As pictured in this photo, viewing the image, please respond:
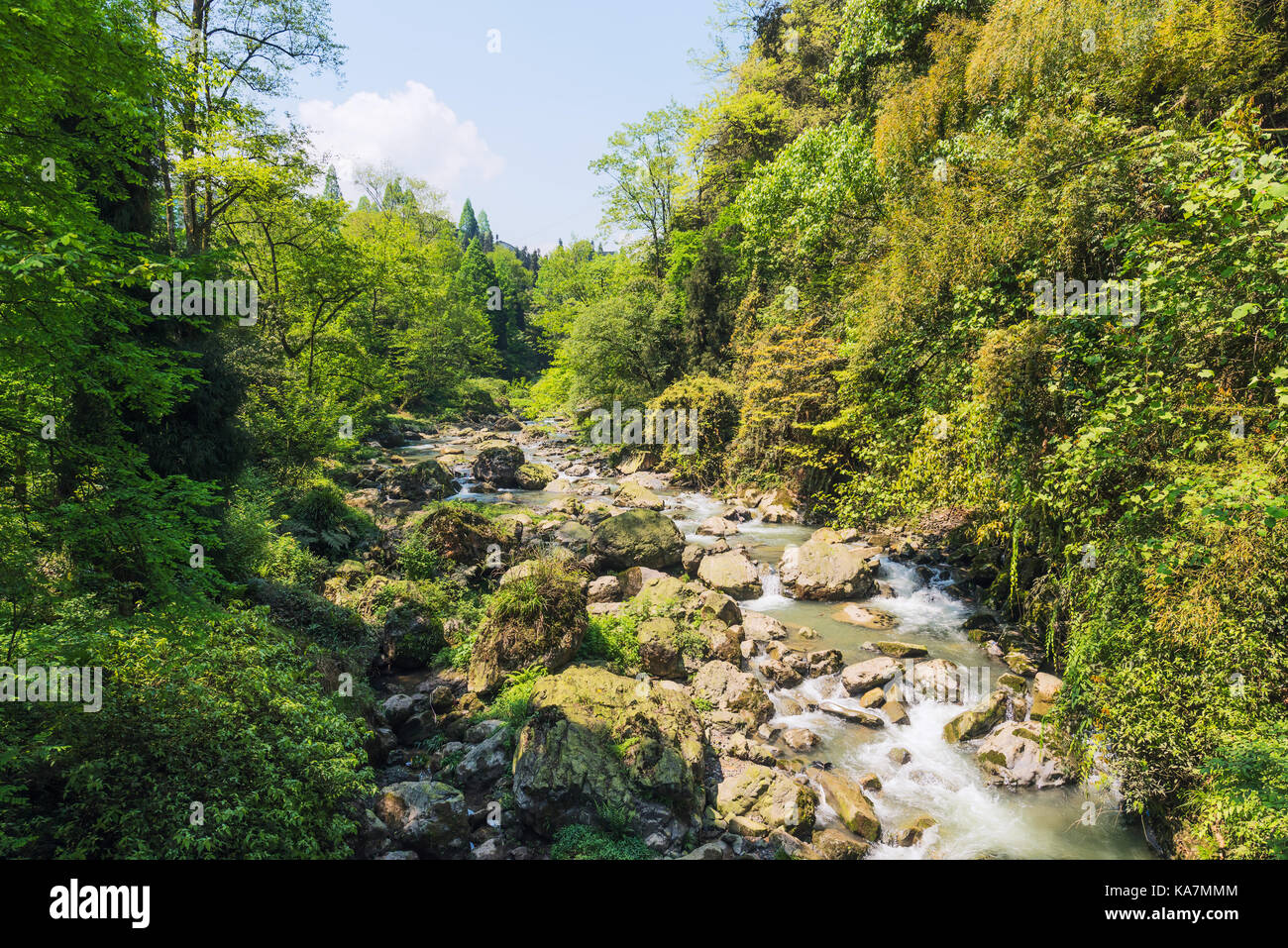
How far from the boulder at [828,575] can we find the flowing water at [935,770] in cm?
28

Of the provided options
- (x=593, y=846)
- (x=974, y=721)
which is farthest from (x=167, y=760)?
(x=974, y=721)

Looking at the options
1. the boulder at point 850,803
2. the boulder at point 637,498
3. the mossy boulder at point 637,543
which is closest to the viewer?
Answer: the boulder at point 850,803

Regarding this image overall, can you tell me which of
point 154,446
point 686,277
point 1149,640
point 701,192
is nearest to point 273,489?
point 154,446

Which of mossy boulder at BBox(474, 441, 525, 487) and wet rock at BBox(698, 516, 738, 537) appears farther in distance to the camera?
mossy boulder at BBox(474, 441, 525, 487)

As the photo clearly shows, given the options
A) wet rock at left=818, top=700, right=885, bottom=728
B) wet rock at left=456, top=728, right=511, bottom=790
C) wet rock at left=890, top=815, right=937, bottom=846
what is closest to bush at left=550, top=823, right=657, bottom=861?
wet rock at left=456, top=728, right=511, bottom=790

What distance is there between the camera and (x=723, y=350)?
73.9 feet

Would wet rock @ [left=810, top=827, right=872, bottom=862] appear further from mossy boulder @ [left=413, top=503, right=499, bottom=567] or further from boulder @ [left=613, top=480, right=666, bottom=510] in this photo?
boulder @ [left=613, top=480, right=666, bottom=510]

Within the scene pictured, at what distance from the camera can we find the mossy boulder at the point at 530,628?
859 centimetres

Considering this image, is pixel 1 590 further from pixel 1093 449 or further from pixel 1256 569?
pixel 1256 569

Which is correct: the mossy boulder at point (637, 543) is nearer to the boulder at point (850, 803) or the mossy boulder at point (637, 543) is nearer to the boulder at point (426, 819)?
the boulder at point (850, 803)

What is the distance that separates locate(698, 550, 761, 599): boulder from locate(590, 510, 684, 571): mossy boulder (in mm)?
970

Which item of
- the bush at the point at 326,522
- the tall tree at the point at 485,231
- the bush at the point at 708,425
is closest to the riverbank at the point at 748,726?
the bush at the point at 326,522

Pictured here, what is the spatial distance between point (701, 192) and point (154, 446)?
25.6 meters

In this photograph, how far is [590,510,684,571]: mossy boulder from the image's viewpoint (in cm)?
1309
